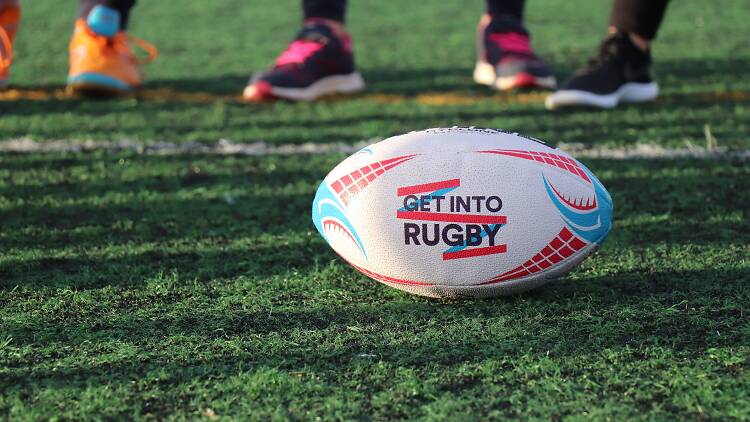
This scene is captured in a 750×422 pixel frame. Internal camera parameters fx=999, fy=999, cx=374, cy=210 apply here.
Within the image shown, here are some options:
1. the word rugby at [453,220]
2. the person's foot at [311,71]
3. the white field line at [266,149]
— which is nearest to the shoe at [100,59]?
the person's foot at [311,71]

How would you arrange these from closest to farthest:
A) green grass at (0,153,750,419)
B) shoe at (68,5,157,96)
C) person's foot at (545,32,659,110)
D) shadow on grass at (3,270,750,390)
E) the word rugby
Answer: green grass at (0,153,750,419), shadow on grass at (3,270,750,390), the word rugby, person's foot at (545,32,659,110), shoe at (68,5,157,96)

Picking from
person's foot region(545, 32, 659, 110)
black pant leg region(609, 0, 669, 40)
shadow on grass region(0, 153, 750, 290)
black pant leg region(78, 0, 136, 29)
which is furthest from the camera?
black pant leg region(78, 0, 136, 29)

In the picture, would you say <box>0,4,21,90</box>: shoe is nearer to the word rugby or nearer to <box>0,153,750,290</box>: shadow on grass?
<box>0,153,750,290</box>: shadow on grass

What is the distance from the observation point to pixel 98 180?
3598 mm

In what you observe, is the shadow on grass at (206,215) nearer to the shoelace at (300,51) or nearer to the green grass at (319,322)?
the green grass at (319,322)

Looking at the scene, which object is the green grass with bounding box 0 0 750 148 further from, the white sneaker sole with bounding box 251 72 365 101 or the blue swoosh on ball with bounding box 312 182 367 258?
the blue swoosh on ball with bounding box 312 182 367 258

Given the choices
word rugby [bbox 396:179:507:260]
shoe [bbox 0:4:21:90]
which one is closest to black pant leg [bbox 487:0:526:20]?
shoe [bbox 0:4:21:90]

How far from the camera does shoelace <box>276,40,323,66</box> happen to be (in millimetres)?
4898

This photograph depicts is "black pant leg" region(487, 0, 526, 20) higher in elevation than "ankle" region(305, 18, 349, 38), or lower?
higher

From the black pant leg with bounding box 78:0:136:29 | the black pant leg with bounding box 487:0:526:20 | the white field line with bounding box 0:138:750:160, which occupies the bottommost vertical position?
the white field line with bounding box 0:138:750:160

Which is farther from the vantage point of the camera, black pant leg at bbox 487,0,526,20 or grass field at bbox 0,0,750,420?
black pant leg at bbox 487,0,526,20

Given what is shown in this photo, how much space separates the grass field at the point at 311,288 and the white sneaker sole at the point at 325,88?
10 cm

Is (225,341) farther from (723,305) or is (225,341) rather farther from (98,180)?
(98,180)

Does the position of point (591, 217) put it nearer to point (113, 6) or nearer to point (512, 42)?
point (512, 42)
